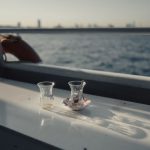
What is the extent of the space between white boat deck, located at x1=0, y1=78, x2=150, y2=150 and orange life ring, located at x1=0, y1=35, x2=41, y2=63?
0.75 meters

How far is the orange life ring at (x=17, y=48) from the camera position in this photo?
82.7 inches

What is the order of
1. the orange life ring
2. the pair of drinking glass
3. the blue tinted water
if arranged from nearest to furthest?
1. the pair of drinking glass
2. the blue tinted water
3. the orange life ring

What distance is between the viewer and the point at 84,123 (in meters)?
1.04

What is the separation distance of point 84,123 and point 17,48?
1202 mm

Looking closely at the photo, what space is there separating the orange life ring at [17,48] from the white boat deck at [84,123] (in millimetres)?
750

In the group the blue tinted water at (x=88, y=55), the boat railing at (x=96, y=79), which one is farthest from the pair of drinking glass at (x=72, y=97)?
the blue tinted water at (x=88, y=55)

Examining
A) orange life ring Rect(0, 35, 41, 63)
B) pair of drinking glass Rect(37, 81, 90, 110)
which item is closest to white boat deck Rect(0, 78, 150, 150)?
pair of drinking glass Rect(37, 81, 90, 110)

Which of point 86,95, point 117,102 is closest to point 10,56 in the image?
point 86,95

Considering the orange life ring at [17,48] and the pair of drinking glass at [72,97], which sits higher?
the orange life ring at [17,48]

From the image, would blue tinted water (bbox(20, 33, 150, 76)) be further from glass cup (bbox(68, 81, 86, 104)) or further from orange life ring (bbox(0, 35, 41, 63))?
glass cup (bbox(68, 81, 86, 104))

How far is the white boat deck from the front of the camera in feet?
2.90

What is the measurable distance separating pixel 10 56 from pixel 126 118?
1.16m

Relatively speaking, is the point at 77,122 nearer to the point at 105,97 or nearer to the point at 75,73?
the point at 105,97

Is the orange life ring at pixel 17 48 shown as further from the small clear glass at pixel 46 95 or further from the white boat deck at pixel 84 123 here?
the small clear glass at pixel 46 95
